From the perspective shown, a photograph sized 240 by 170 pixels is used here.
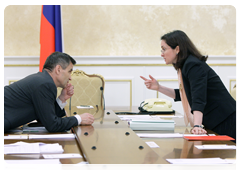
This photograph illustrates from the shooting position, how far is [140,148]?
1277 mm

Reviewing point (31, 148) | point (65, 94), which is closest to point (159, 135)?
point (31, 148)

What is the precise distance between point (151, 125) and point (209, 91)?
55 centimetres

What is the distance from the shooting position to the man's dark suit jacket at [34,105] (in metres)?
1.72

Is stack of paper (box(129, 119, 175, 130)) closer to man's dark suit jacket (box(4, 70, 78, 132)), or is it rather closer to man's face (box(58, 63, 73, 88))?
man's dark suit jacket (box(4, 70, 78, 132))

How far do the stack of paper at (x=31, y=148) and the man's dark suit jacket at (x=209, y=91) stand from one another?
1.03m

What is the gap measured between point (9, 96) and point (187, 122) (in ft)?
4.23

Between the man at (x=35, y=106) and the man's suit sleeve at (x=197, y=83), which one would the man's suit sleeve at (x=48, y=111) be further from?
the man's suit sleeve at (x=197, y=83)

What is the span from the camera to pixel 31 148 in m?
1.30

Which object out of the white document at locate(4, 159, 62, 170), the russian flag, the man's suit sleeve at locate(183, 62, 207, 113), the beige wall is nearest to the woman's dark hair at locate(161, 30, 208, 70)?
the man's suit sleeve at locate(183, 62, 207, 113)

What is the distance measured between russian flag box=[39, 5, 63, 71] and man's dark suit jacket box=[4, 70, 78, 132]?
2.22 m

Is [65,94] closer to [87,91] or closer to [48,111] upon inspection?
[48,111]

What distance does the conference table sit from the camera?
1.06 m
